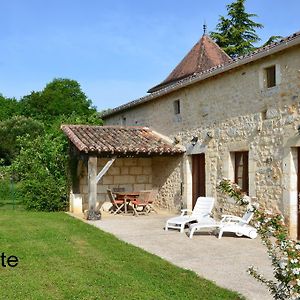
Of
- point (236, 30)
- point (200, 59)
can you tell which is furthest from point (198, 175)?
point (236, 30)

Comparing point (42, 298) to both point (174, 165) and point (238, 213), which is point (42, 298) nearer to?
point (238, 213)

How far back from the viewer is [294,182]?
852 centimetres

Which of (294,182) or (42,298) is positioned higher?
(294,182)

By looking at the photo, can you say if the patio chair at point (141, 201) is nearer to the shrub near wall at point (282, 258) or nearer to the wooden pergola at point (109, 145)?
the wooden pergola at point (109, 145)

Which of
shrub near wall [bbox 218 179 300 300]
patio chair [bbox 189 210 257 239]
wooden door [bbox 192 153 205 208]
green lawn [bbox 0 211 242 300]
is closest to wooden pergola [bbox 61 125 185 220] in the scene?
wooden door [bbox 192 153 205 208]

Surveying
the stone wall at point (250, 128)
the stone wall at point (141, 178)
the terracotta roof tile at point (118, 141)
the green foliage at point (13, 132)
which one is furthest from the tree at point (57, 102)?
the stone wall at point (250, 128)

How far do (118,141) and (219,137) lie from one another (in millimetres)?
3261

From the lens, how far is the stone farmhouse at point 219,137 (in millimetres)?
8625

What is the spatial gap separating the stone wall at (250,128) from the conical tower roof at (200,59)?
5507 mm

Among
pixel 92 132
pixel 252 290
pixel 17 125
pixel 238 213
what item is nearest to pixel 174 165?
pixel 92 132

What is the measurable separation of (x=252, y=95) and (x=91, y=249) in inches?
201

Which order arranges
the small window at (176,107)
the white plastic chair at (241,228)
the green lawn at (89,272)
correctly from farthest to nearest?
1. the small window at (176,107)
2. the white plastic chair at (241,228)
3. the green lawn at (89,272)

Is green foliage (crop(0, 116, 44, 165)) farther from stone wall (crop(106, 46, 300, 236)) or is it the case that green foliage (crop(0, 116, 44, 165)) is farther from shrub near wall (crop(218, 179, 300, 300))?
shrub near wall (crop(218, 179, 300, 300))

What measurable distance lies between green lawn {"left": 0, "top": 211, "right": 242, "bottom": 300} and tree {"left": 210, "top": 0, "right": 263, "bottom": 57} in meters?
23.5
